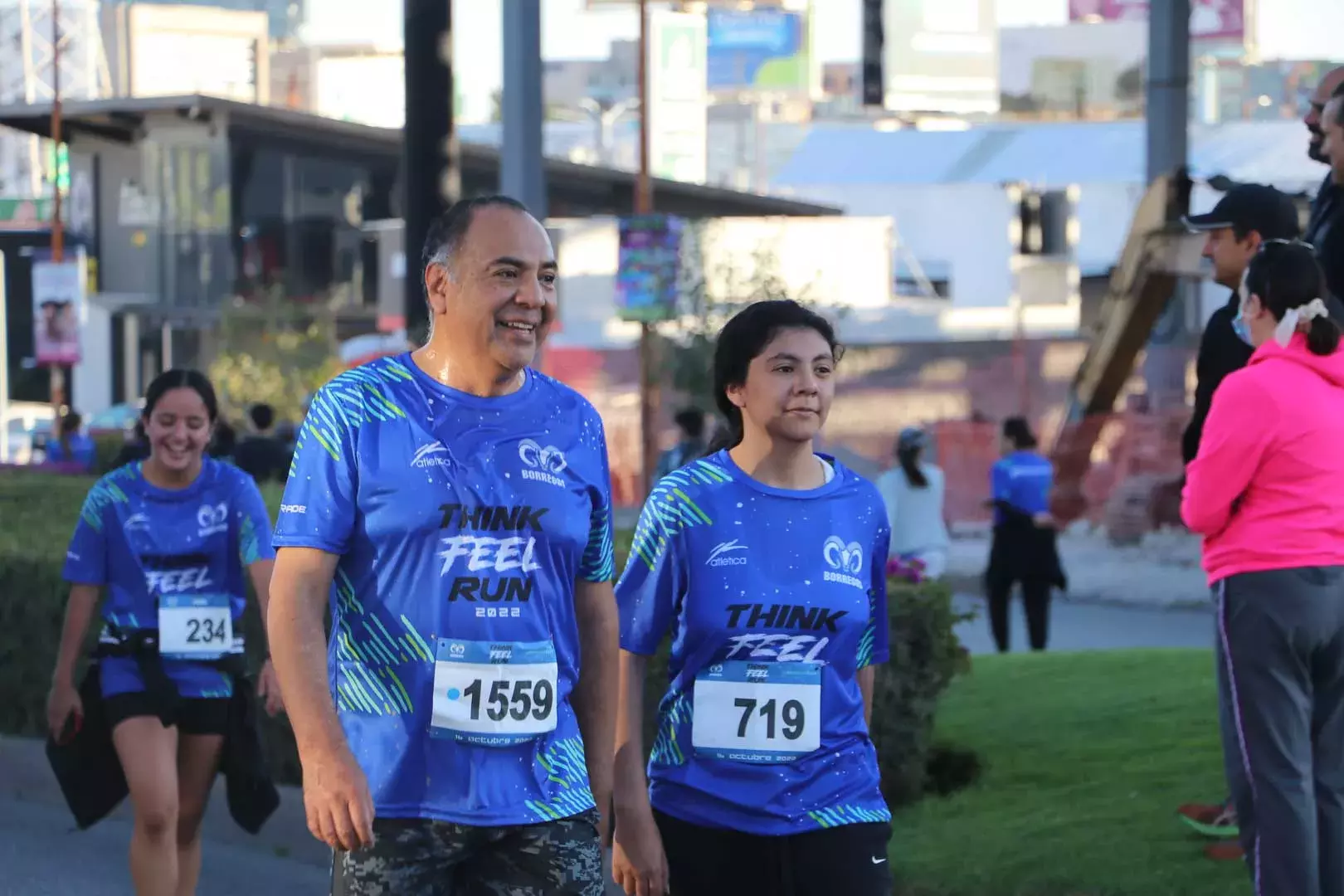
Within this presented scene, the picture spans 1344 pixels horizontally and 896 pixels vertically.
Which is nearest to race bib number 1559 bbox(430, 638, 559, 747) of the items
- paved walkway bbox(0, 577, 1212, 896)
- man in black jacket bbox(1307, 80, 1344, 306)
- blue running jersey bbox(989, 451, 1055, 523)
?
man in black jacket bbox(1307, 80, 1344, 306)

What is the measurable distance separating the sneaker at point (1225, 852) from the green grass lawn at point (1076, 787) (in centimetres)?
3

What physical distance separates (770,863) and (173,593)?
3.08 metres

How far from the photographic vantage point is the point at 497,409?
414cm

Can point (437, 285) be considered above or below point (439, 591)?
above

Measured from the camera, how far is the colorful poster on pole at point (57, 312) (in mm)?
38688

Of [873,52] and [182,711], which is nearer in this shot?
[182,711]

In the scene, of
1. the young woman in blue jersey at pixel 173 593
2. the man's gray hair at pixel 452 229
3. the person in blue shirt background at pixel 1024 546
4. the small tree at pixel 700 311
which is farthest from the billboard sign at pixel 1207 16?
the man's gray hair at pixel 452 229

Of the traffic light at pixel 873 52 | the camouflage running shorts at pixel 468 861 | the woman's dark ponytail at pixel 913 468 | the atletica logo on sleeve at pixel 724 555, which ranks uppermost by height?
the traffic light at pixel 873 52

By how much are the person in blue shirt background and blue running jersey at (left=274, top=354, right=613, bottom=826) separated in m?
10.6

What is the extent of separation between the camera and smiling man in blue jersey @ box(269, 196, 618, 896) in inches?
156

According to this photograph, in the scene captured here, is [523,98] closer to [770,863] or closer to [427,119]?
[427,119]

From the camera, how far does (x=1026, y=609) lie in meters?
14.9

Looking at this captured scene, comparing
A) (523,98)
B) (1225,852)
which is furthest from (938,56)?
(1225,852)

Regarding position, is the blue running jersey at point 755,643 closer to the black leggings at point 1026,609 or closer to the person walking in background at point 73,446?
the black leggings at point 1026,609
